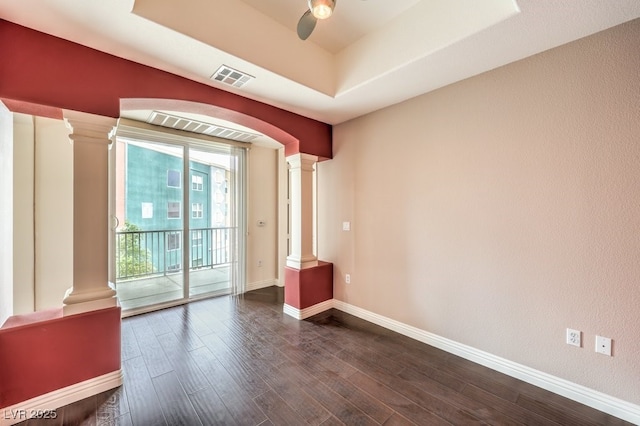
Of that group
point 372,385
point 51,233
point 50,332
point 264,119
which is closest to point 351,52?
point 264,119

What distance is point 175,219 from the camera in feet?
12.9

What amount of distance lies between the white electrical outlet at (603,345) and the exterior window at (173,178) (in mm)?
4787

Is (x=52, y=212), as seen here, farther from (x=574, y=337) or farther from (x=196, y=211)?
(x=574, y=337)

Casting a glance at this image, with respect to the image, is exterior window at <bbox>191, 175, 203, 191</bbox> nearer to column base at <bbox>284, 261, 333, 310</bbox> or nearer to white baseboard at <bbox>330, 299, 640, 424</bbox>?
column base at <bbox>284, 261, 333, 310</bbox>

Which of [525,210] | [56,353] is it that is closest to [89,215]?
[56,353]

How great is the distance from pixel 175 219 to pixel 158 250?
0.51 metres

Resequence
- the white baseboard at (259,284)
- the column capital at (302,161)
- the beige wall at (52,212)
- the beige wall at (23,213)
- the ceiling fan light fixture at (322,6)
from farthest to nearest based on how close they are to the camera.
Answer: the white baseboard at (259,284) → the column capital at (302,161) → the beige wall at (52,212) → the beige wall at (23,213) → the ceiling fan light fixture at (322,6)

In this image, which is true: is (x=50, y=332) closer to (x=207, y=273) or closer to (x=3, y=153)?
(x=3, y=153)

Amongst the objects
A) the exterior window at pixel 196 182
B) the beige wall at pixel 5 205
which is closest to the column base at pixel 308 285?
the exterior window at pixel 196 182

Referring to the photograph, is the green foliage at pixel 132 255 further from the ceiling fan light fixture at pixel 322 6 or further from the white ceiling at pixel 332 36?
the ceiling fan light fixture at pixel 322 6

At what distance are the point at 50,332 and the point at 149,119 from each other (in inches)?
103

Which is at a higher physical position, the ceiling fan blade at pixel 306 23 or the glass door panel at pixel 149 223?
the ceiling fan blade at pixel 306 23

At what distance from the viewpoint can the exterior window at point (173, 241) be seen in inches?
154

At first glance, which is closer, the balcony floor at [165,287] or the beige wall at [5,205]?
the beige wall at [5,205]
